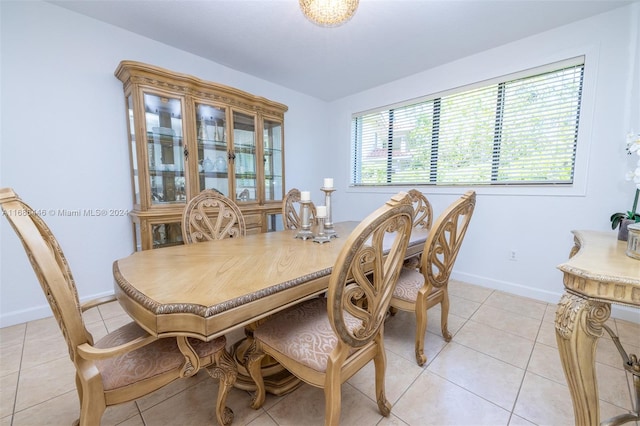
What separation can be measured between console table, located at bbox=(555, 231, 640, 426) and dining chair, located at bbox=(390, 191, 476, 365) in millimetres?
A: 549

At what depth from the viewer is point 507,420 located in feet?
3.79

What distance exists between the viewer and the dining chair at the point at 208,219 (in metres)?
1.69

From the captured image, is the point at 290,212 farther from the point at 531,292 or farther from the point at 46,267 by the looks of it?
the point at 531,292

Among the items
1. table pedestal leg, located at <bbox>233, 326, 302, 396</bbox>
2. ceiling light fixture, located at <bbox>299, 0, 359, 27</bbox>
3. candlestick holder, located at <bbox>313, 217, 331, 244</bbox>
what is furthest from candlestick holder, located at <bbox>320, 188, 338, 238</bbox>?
ceiling light fixture, located at <bbox>299, 0, 359, 27</bbox>

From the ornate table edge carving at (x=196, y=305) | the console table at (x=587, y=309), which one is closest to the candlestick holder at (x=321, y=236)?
the ornate table edge carving at (x=196, y=305)

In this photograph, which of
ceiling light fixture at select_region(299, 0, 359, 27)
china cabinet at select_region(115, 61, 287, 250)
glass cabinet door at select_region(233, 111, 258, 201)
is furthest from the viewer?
glass cabinet door at select_region(233, 111, 258, 201)

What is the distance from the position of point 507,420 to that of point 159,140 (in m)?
3.09

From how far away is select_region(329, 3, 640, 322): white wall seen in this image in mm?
1970

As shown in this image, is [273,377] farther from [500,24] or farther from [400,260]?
[500,24]

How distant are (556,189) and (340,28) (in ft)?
8.02

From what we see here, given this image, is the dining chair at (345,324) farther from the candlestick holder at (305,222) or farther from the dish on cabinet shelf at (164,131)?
the dish on cabinet shelf at (164,131)

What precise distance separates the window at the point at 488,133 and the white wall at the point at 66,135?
9.33ft

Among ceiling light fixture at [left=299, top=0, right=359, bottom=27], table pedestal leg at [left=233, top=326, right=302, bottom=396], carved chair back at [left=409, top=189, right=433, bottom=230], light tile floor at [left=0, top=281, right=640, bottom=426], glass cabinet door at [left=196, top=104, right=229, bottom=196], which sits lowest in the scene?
light tile floor at [left=0, top=281, right=640, bottom=426]

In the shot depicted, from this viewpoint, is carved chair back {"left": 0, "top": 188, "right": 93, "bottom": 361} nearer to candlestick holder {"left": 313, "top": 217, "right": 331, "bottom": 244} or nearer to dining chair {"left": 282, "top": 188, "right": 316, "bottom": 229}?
candlestick holder {"left": 313, "top": 217, "right": 331, "bottom": 244}
